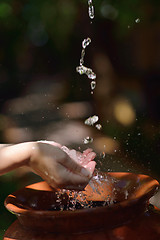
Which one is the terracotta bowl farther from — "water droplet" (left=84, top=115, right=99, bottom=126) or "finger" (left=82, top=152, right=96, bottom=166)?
"water droplet" (left=84, top=115, right=99, bottom=126)

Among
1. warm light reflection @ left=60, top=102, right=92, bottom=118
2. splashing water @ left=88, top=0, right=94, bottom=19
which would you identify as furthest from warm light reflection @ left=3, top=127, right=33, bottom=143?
splashing water @ left=88, top=0, right=94, bottom=19

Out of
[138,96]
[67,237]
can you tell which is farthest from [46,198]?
[138,96]

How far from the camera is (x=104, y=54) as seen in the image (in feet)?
11.0

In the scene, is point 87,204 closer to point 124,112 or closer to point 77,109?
point 124,112

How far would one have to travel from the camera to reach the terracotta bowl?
36.2 inches

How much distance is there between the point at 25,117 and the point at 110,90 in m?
1.24

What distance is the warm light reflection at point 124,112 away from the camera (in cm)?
325

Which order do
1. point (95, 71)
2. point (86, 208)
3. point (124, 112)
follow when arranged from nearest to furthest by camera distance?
1. point (86, 208)
2. point (124, 112)
3. point (95, 71)

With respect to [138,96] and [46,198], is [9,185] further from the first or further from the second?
[46,198]

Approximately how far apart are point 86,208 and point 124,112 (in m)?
2.41

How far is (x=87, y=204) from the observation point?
1181 mm

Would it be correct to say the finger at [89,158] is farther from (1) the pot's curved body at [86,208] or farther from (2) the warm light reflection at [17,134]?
(2) the warm light reflection at [17,134]

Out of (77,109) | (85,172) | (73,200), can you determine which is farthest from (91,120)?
(85,172)

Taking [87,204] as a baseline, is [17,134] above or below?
below
